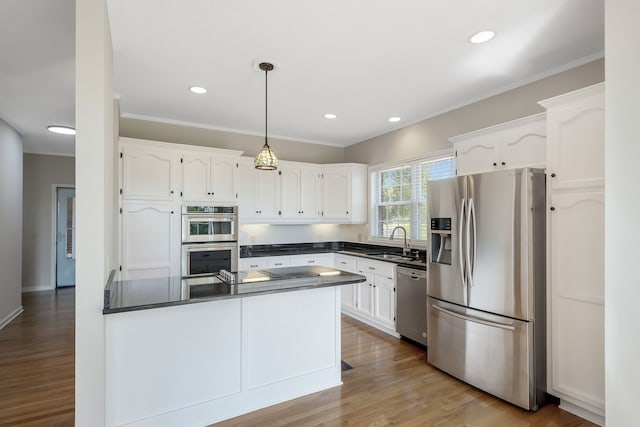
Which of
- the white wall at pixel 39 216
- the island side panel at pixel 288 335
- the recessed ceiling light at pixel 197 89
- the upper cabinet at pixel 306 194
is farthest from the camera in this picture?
the white wall at pixel 39 216

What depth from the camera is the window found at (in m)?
4.24

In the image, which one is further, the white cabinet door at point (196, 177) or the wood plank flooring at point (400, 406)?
the white cabinet door at point (196, 177)

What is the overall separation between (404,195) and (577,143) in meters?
2.42

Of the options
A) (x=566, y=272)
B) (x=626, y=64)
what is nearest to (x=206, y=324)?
(x=566, y=272)

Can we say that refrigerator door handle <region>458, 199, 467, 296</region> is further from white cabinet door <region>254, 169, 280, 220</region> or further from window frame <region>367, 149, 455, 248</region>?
white cabinet door <region>254, 169, 280, 220</region>

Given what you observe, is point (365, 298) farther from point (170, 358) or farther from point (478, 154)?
point (170, 358)

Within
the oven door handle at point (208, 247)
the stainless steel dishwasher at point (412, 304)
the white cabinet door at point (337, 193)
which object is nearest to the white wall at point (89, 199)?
the oven door handle at point (208, 247)

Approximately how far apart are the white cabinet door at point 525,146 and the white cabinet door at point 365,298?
2.18 meters

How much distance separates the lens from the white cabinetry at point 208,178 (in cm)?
406

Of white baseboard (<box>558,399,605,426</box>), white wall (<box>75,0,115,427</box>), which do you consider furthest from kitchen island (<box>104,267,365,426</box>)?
white baseboard (<box>558,399,605,426</box>)

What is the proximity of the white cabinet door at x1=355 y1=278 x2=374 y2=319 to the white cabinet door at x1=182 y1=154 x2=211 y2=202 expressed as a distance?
92.6 inches

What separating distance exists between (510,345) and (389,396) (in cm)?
102

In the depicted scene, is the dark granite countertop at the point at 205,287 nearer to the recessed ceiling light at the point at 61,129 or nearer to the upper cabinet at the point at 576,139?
the upper cabinet at the point at 576,139

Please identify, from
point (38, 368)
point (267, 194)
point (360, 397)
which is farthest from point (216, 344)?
point (267, 194)
